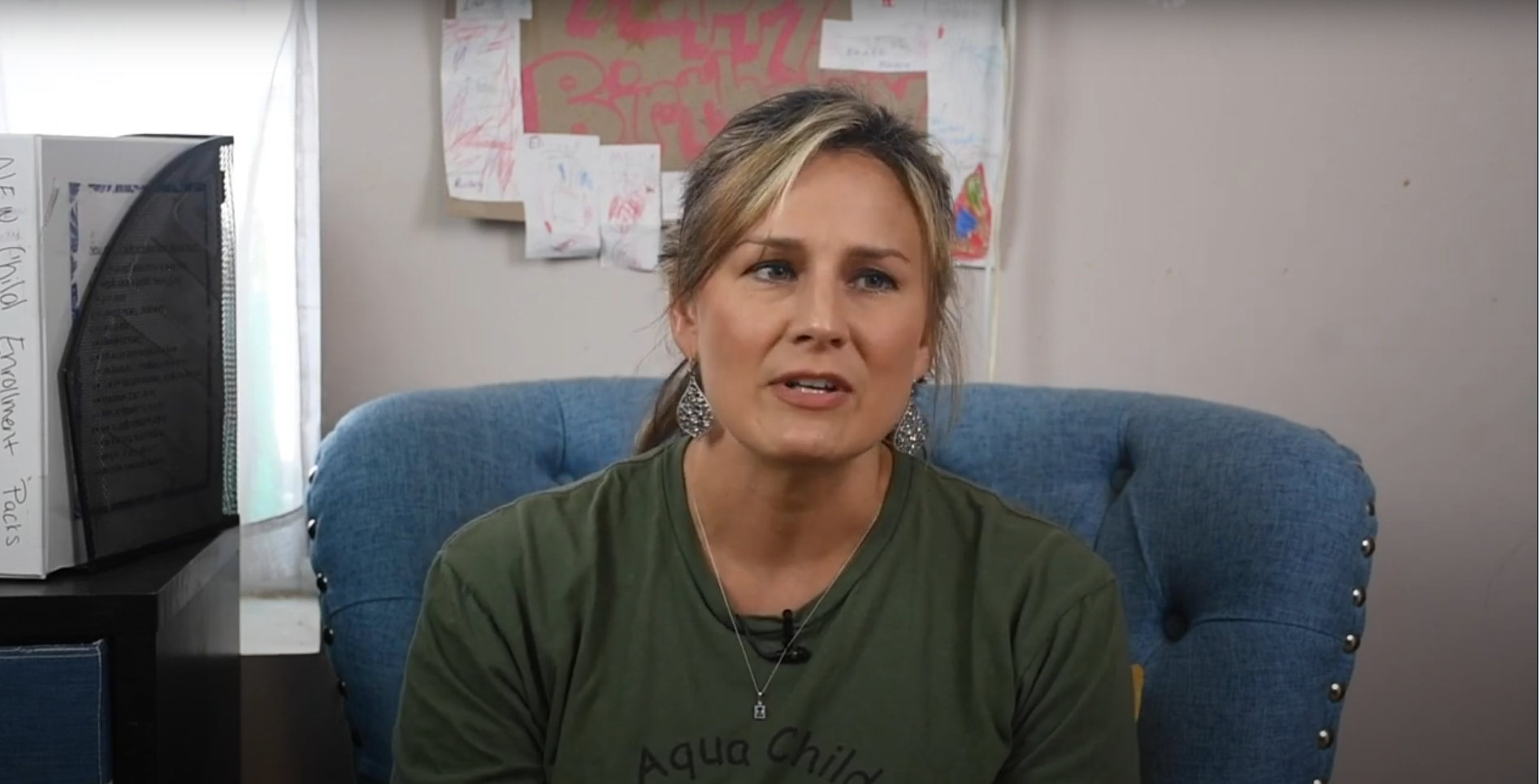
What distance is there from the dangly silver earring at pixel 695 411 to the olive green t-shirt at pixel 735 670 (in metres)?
0.09

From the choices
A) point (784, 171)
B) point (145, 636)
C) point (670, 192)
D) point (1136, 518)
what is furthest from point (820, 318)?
point (670, 192)

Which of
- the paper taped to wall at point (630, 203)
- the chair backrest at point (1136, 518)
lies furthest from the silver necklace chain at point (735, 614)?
the paper taped to wall at point (630, 203)

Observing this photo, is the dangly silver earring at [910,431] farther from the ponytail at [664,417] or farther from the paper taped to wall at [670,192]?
the paper taped to wall at [670,192]

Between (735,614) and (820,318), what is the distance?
266 mm

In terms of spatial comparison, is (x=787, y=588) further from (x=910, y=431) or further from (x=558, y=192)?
(x=558, y=192)

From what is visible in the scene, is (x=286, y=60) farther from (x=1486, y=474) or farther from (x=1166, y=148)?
(x=1486, y=474)

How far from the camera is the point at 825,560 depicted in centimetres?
133

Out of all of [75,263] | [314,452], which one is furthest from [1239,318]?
[75,263]

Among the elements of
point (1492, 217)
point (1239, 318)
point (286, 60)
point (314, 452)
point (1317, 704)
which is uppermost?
point (286, 60)

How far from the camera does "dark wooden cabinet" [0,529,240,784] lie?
1287 mm

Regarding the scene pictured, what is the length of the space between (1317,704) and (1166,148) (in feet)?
2.78

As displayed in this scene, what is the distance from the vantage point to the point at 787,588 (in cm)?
131

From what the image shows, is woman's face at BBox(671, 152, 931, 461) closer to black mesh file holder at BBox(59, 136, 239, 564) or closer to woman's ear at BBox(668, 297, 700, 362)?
woman's ear at BBox(668, 297, 700, 362)

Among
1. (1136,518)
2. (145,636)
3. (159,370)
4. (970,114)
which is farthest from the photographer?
(970,114)
